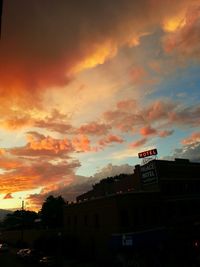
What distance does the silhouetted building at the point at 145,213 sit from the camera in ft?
158

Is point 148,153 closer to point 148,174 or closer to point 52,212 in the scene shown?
point 148,174

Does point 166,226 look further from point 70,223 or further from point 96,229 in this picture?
point 70,223

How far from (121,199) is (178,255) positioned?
11005 millimetres

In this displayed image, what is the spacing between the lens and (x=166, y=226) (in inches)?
2035

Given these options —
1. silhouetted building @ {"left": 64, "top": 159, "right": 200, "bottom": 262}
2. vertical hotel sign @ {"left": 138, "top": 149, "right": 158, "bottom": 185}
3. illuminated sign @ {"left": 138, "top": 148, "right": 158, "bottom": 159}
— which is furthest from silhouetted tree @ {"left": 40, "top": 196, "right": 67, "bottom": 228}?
vertical hotel sign @ {"left": 138, "top": 149, "right": 158, "bottom": 185}

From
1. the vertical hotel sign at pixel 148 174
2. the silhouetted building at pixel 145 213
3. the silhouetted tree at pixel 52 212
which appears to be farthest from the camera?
the silhouetted tree at pixel 52 212

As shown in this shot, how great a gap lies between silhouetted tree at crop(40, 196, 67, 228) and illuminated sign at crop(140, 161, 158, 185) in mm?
51492

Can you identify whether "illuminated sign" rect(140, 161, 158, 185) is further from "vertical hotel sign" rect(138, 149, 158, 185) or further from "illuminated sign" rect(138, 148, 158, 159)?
"illuminated sign" rect(138, 148, 158, 159)

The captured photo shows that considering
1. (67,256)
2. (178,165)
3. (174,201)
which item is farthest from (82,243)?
(178,165)

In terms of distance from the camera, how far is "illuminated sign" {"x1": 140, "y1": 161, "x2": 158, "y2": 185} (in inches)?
2211

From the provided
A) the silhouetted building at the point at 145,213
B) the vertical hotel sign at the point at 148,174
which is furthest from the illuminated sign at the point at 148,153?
the vertical hotel sign at the point at 148,174

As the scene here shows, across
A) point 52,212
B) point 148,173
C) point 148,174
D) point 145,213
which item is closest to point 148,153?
point 148,173

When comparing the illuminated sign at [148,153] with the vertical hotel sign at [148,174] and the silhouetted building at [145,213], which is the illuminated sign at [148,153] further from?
the vertical hotel sign at [148,174]

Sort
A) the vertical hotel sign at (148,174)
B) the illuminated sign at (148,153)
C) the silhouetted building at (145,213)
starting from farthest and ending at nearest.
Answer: the illuminated sign at (148,153), the vertical hotel sign at (148,174), the silhouetted building at (145,213)
